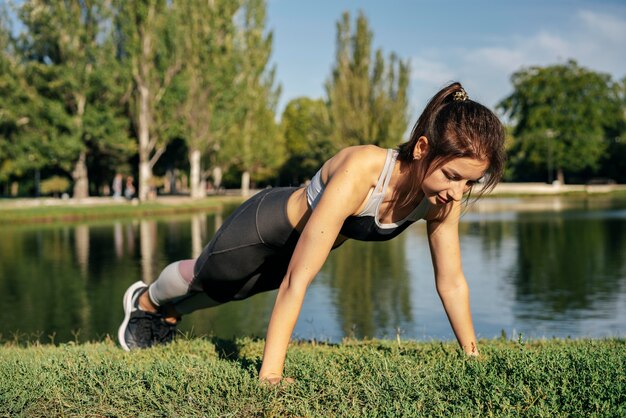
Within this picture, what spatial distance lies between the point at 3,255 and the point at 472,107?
49.7 ft

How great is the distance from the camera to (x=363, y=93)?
46.3m

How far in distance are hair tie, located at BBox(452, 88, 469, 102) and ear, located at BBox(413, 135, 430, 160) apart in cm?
21

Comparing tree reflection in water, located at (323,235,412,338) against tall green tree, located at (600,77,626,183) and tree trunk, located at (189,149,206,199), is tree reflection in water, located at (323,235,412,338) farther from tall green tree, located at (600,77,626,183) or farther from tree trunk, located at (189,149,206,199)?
tall green tree, located at (600,77,626,183)

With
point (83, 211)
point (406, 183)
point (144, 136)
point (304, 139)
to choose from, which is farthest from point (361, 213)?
point (304, 139)

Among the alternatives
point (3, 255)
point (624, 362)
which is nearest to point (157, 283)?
point (624, 362)

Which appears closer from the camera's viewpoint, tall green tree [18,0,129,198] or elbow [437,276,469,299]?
elbow [437,276,469,299]

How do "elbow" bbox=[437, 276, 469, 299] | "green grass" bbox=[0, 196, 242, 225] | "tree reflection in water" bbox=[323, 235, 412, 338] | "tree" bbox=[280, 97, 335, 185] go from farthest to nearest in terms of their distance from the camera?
"tree" bbox=[280, 97, 335, 185] < "green grass" bbox=[0, 196, 242, 225] < "tree reflection in water" bbox=[323, 235, 412, 338] < "elbow" bbox=[437, 276, 469, 299]

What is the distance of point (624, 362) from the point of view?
2.84 meters

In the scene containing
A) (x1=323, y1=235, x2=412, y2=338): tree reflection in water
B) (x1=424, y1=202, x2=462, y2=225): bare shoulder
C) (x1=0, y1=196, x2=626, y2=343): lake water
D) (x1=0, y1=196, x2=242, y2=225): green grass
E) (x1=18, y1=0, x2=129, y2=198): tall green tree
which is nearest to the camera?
(x1=424, y1=202, x2=462, y2=225): bare shoulder

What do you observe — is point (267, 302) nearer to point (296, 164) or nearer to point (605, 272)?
point (605, 272)

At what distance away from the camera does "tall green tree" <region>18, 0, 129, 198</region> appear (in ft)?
108

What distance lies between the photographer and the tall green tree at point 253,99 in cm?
4119

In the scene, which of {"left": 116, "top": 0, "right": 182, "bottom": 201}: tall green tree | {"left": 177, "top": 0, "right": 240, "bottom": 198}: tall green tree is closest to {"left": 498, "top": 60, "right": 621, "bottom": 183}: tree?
{"left": 177, "top": 0, "right": 240, "bottom": 198}: tall green tree

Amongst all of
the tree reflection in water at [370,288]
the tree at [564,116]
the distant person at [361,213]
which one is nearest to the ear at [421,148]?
the distant person at [361,213]
